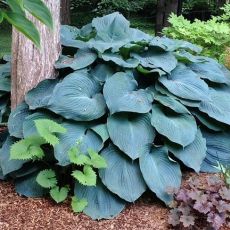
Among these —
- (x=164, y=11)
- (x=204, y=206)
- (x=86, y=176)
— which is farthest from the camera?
(x=164, y=11)

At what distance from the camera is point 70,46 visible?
3770 mm

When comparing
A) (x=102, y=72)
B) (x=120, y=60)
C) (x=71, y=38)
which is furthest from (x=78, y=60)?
(x=71, y=38)

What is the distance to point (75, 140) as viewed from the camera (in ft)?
9.92

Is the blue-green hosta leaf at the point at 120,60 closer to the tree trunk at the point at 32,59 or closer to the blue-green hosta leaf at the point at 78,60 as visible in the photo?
the blue-green hosta leaf at the point at 78,60

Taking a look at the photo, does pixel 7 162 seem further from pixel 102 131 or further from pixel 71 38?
pixel 71 38

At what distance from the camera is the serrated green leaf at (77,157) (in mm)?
2754

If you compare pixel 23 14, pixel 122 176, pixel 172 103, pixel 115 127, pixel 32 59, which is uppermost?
pixel 23 14

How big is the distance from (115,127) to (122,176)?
1.19ft

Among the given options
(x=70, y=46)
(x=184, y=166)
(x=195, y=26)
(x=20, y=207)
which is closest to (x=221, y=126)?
(x=184, y=166)

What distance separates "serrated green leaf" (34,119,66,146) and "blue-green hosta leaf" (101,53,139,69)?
777mm

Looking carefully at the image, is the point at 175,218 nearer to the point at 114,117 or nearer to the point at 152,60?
the point at 114,117

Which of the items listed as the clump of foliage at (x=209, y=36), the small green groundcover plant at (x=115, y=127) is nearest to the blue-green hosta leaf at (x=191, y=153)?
the small green groundcover plant at (x=115, y=127)

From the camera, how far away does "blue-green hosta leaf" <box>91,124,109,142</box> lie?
3049mm

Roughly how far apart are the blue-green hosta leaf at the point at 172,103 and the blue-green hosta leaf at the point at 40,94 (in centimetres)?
86
